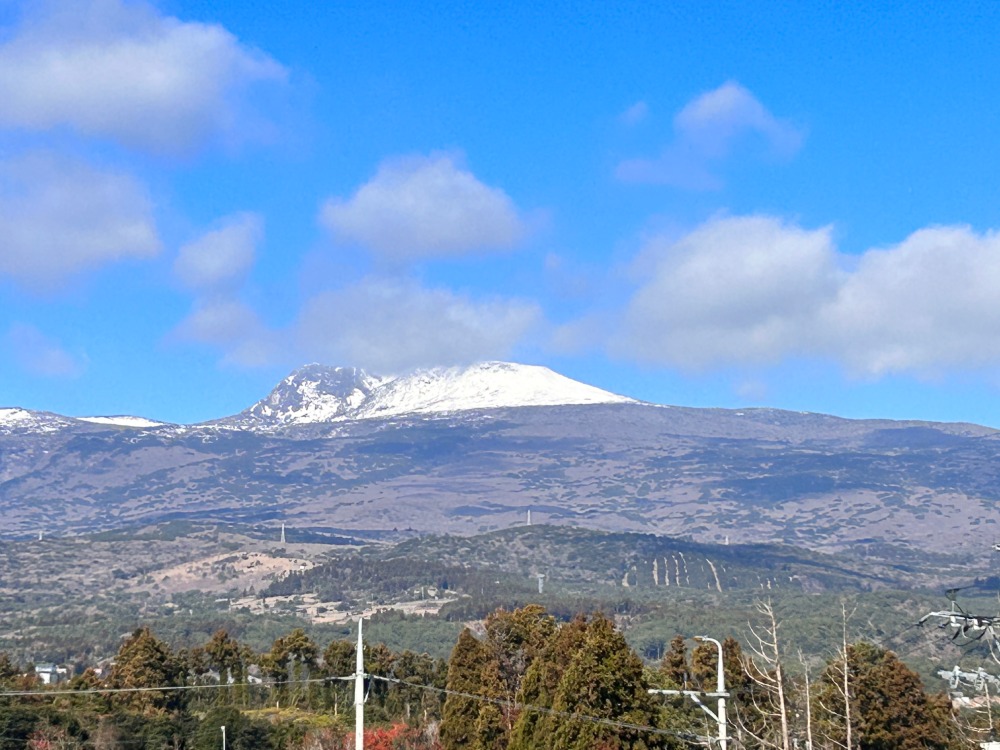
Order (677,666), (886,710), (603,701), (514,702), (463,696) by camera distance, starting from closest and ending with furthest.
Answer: (603,701)
(886,710)
(463,696)
(514,702)
(677,666)

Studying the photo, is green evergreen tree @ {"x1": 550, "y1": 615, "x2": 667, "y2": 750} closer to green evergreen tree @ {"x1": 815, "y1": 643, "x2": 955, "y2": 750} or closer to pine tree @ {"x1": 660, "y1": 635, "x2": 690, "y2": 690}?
green evergreen tree @ {"x1": 815, "y1": 643, "x2": 955, "y2": 750}

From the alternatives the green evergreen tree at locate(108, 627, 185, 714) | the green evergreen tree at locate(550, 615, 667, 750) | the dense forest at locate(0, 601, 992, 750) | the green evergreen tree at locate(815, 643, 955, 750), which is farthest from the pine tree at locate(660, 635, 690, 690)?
the green evergreen tree at locate(108, 627, 185, 714)

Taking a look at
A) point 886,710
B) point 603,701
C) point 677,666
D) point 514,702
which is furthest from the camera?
point 677,666

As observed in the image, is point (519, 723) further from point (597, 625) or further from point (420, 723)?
point (420, 723)

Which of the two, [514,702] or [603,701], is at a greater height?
[603,701]

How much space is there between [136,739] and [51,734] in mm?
5654

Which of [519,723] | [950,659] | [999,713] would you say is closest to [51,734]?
[519,723]

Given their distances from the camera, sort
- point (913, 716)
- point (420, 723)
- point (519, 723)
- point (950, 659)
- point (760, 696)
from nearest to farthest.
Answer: point (519, 723) < point (913, 716) < point (760, 696) < point (420, 723) < point (950, 659)

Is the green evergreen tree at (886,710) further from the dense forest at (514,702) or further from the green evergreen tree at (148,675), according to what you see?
the green evergreen tree at (148,675)

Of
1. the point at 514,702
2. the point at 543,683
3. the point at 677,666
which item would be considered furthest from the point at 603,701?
the point at 677,666

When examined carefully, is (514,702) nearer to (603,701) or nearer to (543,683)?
(543,683)

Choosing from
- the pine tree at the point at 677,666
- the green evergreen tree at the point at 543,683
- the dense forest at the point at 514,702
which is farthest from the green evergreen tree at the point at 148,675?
the green evergreen tree at the point at 543,683

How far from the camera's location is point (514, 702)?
89562 millimetres

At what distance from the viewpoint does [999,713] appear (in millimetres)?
89938
